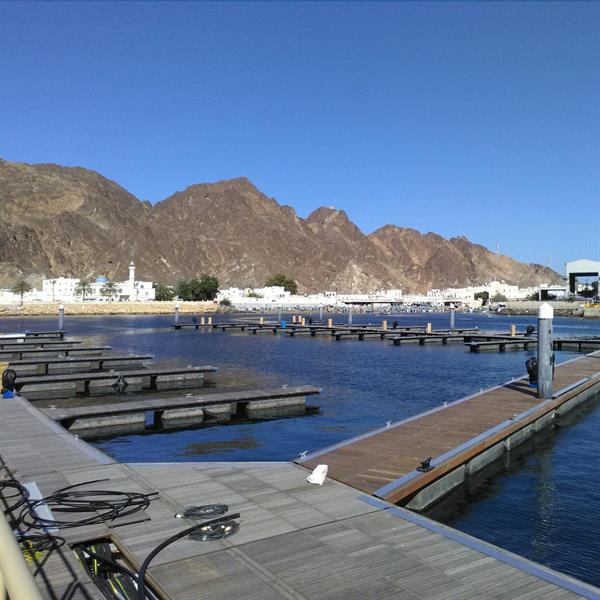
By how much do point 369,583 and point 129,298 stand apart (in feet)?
601

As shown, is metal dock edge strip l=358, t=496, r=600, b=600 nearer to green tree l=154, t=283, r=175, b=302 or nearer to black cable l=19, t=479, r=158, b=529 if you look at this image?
black cable l=19, t=479, r=158, b=529

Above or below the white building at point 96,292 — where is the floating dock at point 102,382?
below

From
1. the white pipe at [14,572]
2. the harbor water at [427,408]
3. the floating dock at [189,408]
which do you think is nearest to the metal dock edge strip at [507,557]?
the harbor water at [427,408]

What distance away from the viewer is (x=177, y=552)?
287 inches

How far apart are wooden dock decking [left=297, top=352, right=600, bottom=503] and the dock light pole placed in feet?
1.46

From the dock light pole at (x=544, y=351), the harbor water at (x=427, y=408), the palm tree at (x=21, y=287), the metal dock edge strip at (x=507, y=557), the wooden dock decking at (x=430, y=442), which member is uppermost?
the palm tree at (x=21, y=287)

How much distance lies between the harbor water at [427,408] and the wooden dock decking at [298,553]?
3.37 meters

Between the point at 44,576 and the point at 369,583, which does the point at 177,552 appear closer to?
the point at 44,576

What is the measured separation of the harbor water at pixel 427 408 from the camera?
37.4 feet

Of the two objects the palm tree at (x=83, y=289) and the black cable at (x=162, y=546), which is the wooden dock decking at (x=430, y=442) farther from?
the palm tree at (x=83, y=289)

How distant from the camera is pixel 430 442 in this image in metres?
14.3

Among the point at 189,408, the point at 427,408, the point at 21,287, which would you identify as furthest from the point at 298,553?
the point at 21,287

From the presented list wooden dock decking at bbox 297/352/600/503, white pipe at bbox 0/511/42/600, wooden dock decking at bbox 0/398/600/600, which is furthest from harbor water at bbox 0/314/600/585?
white pipe at bbox 0/511/42/600

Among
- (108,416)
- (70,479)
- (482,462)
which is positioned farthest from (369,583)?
(108,416)
